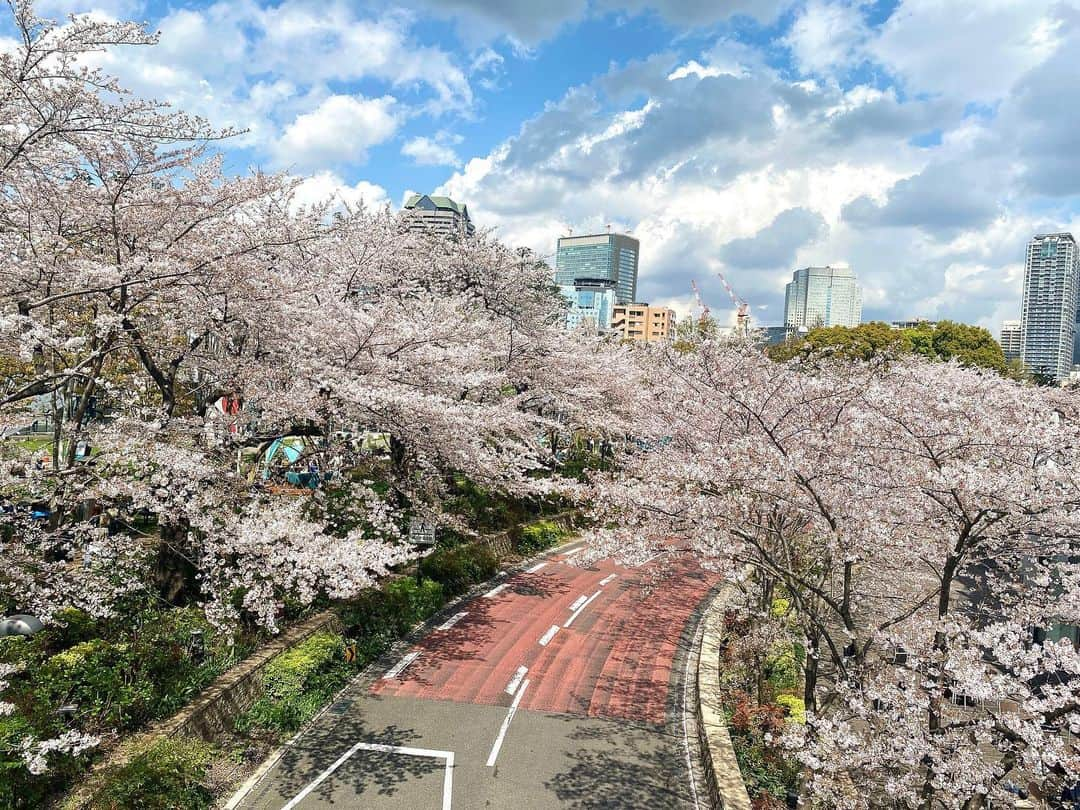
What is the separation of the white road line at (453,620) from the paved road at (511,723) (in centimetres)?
3

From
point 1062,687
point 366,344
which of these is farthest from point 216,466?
point 1062,687

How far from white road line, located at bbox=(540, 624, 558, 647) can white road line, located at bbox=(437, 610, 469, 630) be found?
2.41 m

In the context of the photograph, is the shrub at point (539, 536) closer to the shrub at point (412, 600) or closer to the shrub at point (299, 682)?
the shrub at point (412, 600)

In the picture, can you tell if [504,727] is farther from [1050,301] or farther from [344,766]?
[1050,301]

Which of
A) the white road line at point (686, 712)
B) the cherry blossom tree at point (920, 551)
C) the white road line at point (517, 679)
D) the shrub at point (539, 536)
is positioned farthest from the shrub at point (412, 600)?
Answer: the cherry blossom tree at point (920, 551)

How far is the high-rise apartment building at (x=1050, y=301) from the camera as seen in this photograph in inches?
7175

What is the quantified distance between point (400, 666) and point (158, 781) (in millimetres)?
6270

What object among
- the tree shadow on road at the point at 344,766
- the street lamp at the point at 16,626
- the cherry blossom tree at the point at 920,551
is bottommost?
the tree shadow on road at the point at 344,766

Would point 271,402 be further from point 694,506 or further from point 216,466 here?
point 694,506

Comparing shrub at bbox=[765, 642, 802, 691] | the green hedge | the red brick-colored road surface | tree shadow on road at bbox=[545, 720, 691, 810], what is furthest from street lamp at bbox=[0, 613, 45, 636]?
shrub at bbox=[765, 642, 802, 691]

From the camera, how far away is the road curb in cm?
969

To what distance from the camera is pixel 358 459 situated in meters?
17.0

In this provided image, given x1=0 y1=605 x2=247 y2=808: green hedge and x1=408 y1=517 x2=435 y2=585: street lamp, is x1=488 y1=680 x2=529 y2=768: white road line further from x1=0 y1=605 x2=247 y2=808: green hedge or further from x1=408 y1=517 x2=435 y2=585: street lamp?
x1=0 y1=605 x2=247 y2=808: green hedge

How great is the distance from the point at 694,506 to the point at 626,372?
2167 centimetres
